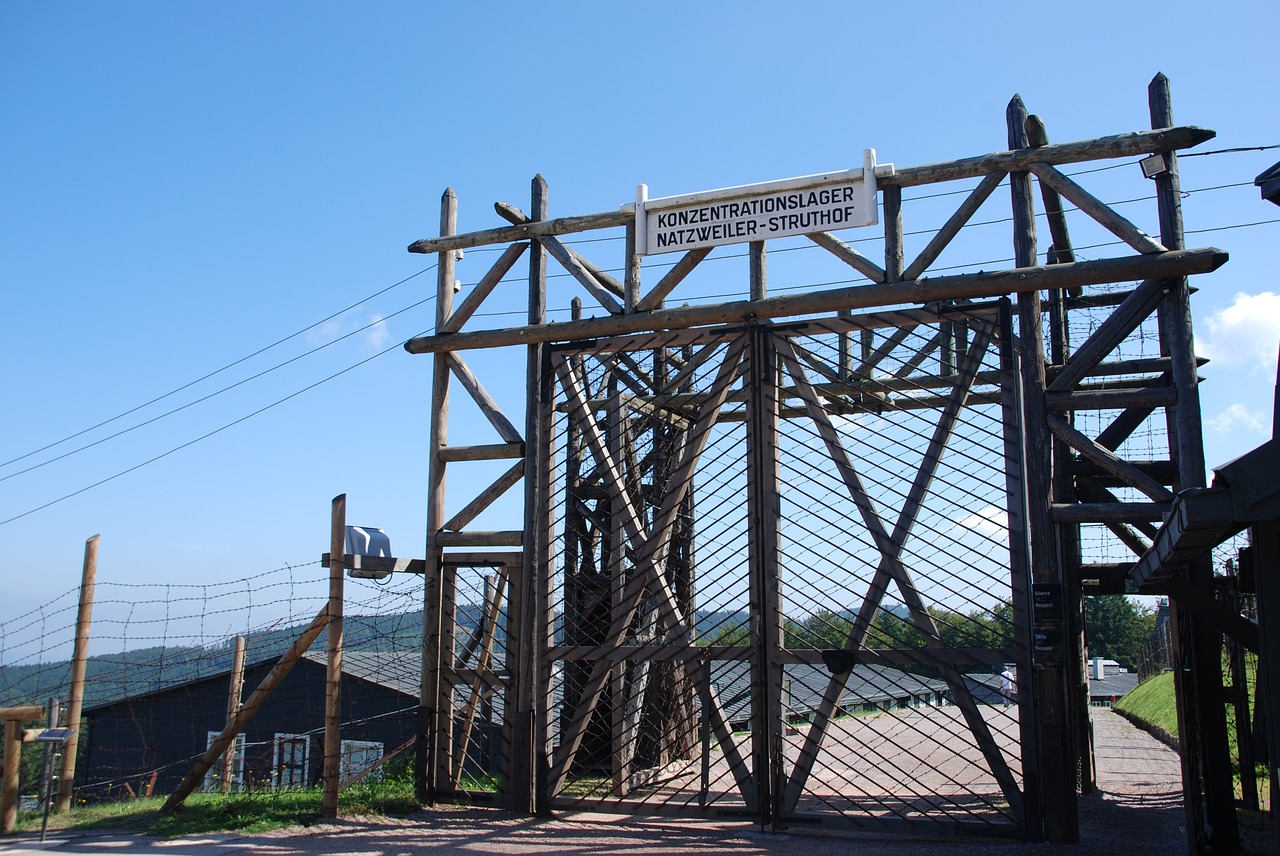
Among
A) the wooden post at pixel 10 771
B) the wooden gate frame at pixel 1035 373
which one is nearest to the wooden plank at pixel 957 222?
the wooden gate frame at pixel 1035 373

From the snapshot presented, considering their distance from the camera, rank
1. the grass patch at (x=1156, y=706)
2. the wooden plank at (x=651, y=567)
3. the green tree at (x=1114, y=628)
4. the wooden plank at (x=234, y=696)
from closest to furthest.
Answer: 1. the wooden plank at (x=651, y=567)
2. the wooden plank at (x=234, y=696)
3. the grass patch at (x=1156, y=706)
4. the green tree at (x=1114, y=628)

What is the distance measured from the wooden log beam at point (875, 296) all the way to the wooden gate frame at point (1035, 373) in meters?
0.01

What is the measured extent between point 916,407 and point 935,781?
151 inches

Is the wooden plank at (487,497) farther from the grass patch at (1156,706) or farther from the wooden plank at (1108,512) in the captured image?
the grass patch at (1156,706)

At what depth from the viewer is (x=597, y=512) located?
10.6 metres

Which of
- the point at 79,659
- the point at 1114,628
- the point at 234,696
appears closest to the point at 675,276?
the point at 79,659

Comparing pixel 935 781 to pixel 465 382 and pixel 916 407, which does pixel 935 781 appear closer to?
pixel 916 407

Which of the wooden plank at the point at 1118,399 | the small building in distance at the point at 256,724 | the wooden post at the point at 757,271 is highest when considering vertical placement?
the wooden post at the point at 757,271

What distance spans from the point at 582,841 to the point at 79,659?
4468 millimetres

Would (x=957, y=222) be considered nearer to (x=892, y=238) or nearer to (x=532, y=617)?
(x=892, y=238)

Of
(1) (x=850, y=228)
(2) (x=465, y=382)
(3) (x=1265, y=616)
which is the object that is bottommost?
(3) (x=1265, y=616)

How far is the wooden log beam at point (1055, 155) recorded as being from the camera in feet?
24.9

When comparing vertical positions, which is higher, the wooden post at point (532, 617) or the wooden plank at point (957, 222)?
the wooden plank at point (957, 222)

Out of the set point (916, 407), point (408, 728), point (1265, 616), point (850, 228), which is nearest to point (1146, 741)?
point (916, 407)
